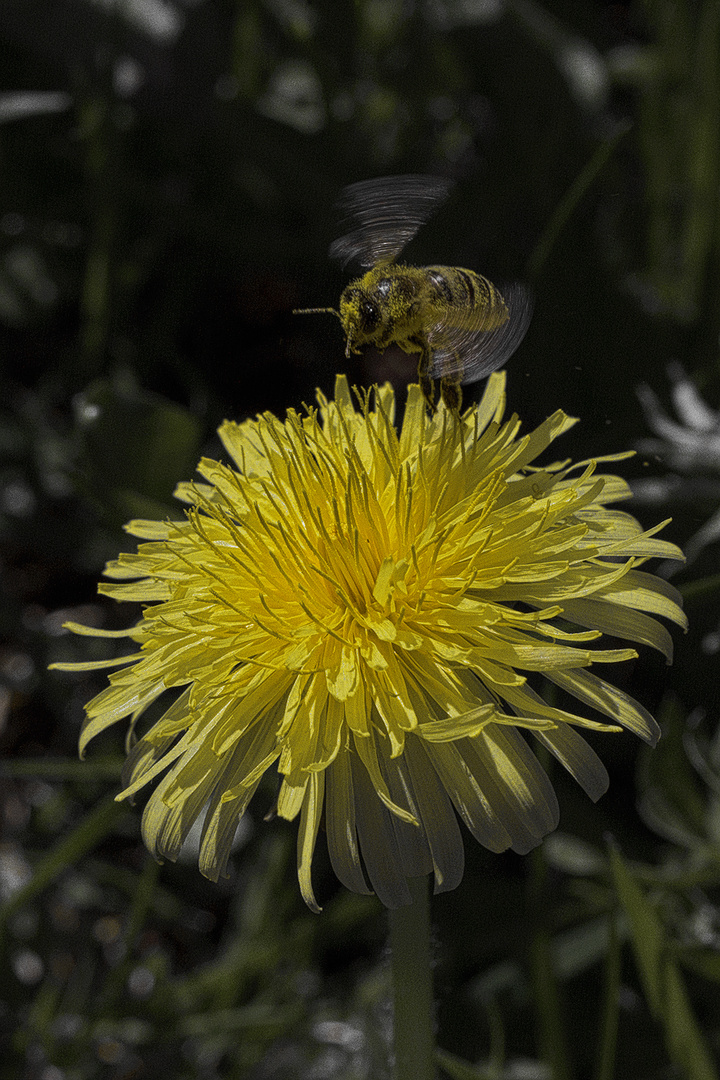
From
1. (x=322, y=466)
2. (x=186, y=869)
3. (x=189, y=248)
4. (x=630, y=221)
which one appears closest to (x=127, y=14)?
(x=189, y=248)

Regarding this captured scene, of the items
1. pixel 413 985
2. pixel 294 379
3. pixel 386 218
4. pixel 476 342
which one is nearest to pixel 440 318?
pixel 476 342

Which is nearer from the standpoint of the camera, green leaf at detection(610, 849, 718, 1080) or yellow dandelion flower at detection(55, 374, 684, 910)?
yellow dandelion flower at detection(55, 374, 684, 910)

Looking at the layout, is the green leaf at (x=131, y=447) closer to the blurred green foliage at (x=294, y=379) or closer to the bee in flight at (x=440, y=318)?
the blurred green foliage at (x=294, y=379)

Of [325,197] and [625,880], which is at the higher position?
[325,197]

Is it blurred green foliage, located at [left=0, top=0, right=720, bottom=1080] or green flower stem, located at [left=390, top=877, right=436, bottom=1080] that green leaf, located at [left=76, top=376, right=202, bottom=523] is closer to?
Result: blurred green foliage, located at [left=0, top=0, right=720, bottom=1080]

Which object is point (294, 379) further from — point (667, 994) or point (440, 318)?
point (667, 994)

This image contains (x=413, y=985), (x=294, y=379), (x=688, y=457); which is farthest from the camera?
(x=294, y=379)

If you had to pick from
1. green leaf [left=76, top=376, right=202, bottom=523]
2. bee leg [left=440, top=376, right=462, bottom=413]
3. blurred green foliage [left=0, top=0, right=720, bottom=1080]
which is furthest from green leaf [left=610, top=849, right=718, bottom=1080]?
green leaf [left=76, top=376, right=202, bottom=523]

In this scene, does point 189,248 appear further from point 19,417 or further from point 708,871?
point 708,871
